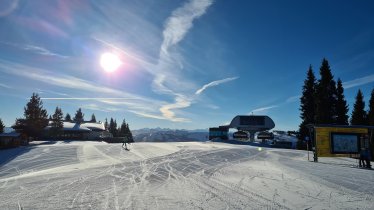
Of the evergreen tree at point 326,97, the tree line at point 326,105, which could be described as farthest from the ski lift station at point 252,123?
the evergreen tree at point 326,97

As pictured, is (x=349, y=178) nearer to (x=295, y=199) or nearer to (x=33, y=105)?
(x=295, y=199)

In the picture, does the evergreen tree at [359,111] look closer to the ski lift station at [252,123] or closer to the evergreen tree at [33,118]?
the ski lift station at [252,123]

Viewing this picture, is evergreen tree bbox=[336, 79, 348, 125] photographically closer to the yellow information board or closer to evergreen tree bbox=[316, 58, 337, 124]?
evergreen tree bbox=[316, 58, 337, 124]

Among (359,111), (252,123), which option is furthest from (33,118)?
(359,111)

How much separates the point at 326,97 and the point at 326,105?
1.34 meters

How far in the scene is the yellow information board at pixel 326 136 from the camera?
2480 cm

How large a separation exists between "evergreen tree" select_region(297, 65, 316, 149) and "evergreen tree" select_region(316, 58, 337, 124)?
4446 millimetres

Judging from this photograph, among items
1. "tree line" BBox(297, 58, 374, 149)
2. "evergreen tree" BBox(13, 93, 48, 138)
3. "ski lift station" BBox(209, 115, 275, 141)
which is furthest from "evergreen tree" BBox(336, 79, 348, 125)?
"evergreen tree" BBox(13, 93, 48, 138)

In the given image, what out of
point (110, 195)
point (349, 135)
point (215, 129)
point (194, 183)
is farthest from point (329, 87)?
point (110, 195)

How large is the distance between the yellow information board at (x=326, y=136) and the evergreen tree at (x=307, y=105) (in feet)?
89.0

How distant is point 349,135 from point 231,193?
19.0 meters

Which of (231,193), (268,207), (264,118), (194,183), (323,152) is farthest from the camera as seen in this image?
(264,118)

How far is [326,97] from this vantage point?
155 feet

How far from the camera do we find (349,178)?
1452 centimetres
